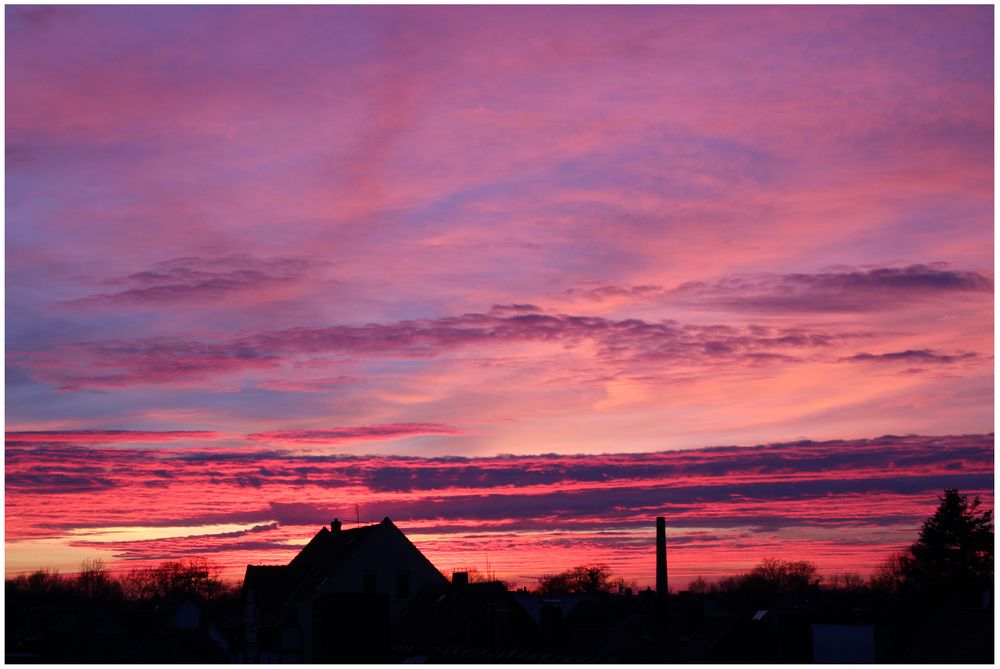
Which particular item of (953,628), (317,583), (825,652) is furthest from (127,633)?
(953,628)

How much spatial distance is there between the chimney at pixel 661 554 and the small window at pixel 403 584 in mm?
17095

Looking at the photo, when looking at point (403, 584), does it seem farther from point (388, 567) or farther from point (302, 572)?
point (302, 572)

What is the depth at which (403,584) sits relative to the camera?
83.5 meters

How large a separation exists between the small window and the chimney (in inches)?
673

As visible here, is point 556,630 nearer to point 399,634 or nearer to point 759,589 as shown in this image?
point 399,634

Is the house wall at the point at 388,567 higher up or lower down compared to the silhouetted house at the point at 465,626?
higher up

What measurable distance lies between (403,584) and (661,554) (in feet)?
64.4

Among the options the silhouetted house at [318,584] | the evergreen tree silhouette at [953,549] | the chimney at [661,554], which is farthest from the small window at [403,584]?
the evergreen tree silhouette at [953,549]

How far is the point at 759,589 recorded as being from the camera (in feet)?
574

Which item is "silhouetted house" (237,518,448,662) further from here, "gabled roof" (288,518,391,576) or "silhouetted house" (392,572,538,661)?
"silhouetted house" (392,572,538,661)

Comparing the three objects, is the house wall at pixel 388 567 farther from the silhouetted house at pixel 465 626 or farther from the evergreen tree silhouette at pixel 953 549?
the evergreen tree silhouette at pixel 953 549

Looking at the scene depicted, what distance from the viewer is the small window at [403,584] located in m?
83.2

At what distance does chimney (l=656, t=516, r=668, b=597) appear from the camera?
8579cm

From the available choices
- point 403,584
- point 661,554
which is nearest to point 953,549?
point 661,554
